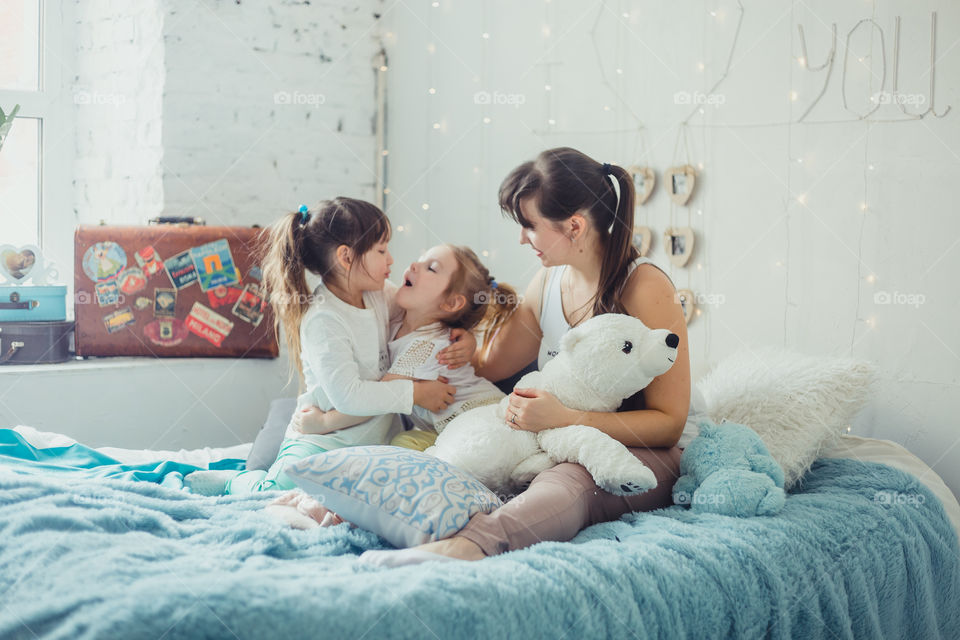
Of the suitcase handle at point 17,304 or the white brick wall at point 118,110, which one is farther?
the white brick wall at point 118,110

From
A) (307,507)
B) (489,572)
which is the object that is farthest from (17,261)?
(489,572)

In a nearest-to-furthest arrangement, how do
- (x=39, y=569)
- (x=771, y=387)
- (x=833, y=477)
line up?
(x=39, y=569) → (x=833, y=477) → (x=771, y=387)

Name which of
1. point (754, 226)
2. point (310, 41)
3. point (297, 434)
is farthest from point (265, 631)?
point (310, 41)

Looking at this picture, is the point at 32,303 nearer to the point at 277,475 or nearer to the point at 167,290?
the point at 167,290

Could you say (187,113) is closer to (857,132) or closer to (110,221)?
(110,221)

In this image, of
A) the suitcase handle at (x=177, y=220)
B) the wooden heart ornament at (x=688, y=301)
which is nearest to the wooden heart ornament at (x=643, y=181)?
the wooden heart ornament at (x=688, y=301)

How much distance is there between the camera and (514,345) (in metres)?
2.04

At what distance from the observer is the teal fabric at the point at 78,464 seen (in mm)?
1725

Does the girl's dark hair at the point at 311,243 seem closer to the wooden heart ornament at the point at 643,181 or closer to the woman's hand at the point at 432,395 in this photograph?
the woman's hand at the point at 432,395

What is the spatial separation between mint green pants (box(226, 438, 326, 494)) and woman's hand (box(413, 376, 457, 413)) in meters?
0.24

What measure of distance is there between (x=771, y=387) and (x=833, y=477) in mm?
234

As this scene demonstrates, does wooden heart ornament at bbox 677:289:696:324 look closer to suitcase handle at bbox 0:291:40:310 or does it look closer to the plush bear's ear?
the plush bear's ear

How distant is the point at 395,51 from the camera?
336 cm

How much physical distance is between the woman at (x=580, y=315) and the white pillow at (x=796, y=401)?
15cm
